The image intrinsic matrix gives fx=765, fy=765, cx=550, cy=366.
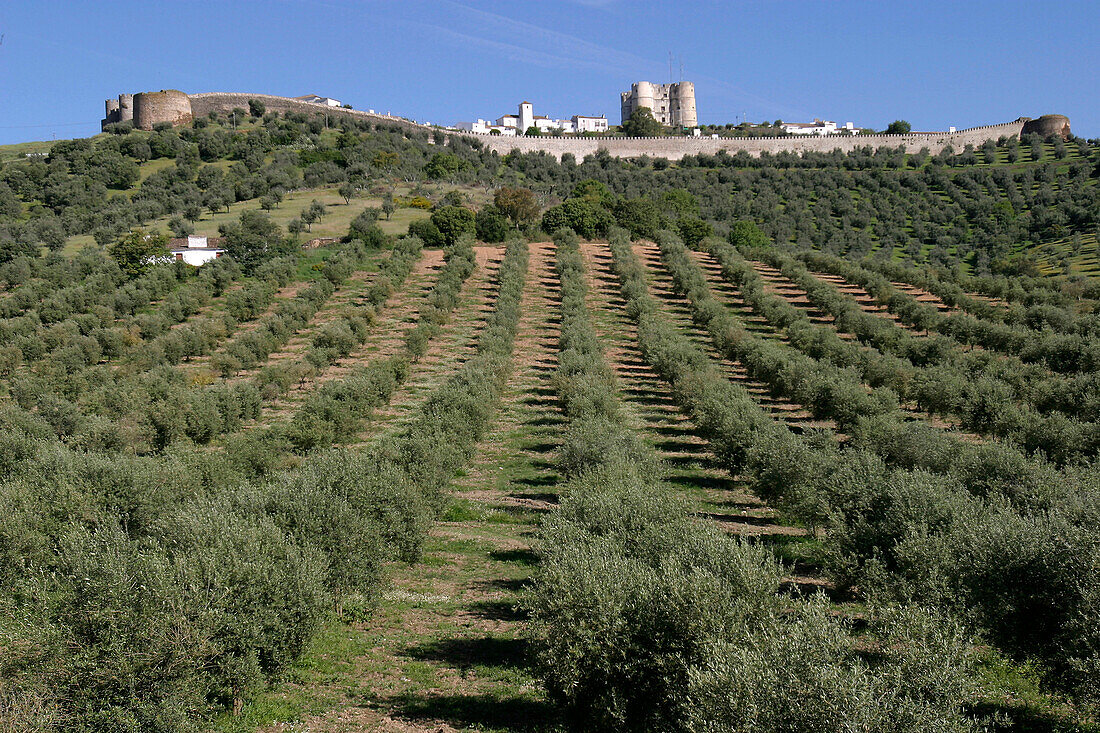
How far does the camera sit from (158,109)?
125 metres

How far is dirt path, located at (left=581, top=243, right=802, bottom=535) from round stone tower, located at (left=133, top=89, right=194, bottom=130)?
100029mm

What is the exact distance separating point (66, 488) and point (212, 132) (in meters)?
109

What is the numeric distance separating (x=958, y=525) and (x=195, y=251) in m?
63.0

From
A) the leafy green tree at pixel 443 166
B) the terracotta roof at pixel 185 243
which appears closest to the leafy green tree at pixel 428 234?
the terracotta roof at pixel 185 243

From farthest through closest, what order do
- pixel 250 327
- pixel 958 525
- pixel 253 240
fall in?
pixel 253 240, pixel 250 327, pixel 958 525

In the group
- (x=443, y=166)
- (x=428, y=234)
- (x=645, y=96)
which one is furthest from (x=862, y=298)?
(x=645, y=96)

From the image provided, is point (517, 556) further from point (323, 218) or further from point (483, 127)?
point (483, 127)

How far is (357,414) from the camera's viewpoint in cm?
3228

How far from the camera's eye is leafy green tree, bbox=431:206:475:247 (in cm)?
7200

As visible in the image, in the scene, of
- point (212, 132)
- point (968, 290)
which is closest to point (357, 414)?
point (968, 290)

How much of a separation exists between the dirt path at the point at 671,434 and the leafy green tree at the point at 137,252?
1370 inches

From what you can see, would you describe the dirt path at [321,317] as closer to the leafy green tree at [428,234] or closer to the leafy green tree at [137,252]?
the leafy green tree at [428,234]

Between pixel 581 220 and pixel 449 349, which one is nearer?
pixel 449 349

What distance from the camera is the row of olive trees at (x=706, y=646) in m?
8.43
